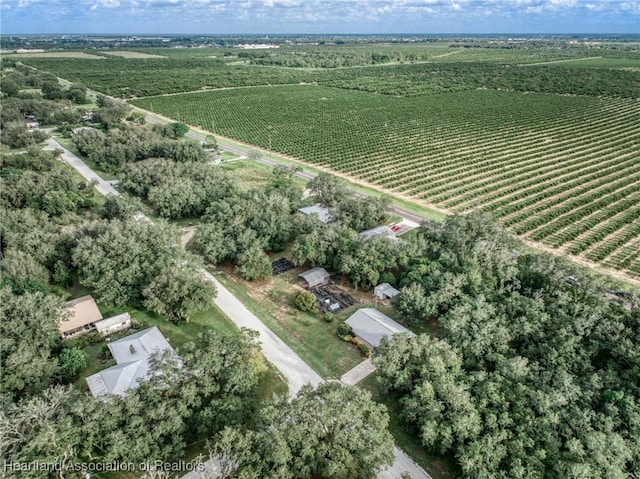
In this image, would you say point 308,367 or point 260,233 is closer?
point 308,367

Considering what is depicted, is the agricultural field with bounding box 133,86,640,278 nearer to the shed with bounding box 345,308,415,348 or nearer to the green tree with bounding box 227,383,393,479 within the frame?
the shed with bounding box 345,308,415,348

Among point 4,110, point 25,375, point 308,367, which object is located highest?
point 4,110

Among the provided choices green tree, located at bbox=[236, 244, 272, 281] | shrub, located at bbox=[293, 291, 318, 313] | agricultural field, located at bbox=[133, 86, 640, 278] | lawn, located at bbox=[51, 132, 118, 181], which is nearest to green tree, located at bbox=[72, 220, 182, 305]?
green tree, located at bbox=[236, 244, 272, 281]

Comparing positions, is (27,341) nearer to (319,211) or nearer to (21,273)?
(21,273)

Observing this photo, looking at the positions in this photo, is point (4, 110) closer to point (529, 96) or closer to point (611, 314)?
point (611, 314)

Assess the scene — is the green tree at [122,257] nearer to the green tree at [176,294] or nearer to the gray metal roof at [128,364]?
the green tree at [176,294]

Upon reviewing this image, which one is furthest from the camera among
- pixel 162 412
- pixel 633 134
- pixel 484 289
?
pixel 633 134

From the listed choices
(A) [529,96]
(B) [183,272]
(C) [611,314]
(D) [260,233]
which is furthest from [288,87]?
(C) [611,314]
